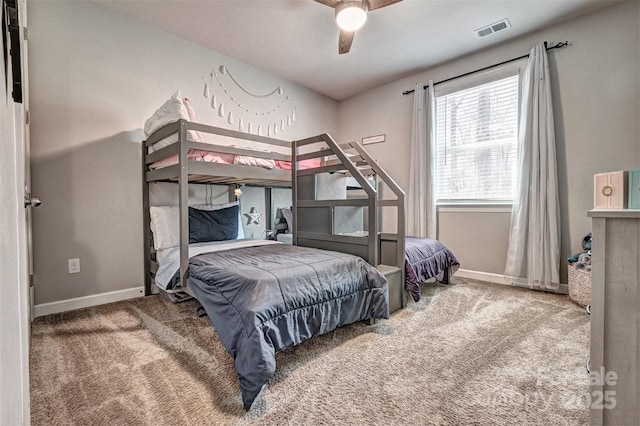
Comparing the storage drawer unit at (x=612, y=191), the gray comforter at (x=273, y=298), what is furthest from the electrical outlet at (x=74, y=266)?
the storage drawer unit at (x=612, y=191)

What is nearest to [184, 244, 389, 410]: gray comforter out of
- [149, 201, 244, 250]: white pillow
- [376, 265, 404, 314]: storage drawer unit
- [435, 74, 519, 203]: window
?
[376, 265, 404, 314]: storage drawer unit

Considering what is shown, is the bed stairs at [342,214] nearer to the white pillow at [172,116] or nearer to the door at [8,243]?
the white pillow at [172,116]

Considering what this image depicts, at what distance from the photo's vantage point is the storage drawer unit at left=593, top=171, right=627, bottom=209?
86cm

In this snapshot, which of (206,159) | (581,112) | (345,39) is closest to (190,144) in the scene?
(206,159)

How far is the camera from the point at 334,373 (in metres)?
1.40

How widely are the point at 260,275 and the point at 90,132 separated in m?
2.05

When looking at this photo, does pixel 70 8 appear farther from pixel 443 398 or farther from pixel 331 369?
pixel 443 398

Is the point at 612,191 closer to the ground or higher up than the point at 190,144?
closer to the ground

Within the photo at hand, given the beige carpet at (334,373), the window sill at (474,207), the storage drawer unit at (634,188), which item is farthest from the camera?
the window sill at (474,207)

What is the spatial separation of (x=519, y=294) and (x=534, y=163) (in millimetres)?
1248

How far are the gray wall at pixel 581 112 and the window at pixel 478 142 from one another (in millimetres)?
245

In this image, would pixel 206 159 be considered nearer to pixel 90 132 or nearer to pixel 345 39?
pixel 90 132

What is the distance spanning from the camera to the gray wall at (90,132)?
2.14 metres

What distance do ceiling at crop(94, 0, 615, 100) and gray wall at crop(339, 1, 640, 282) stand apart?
0.14 meters
